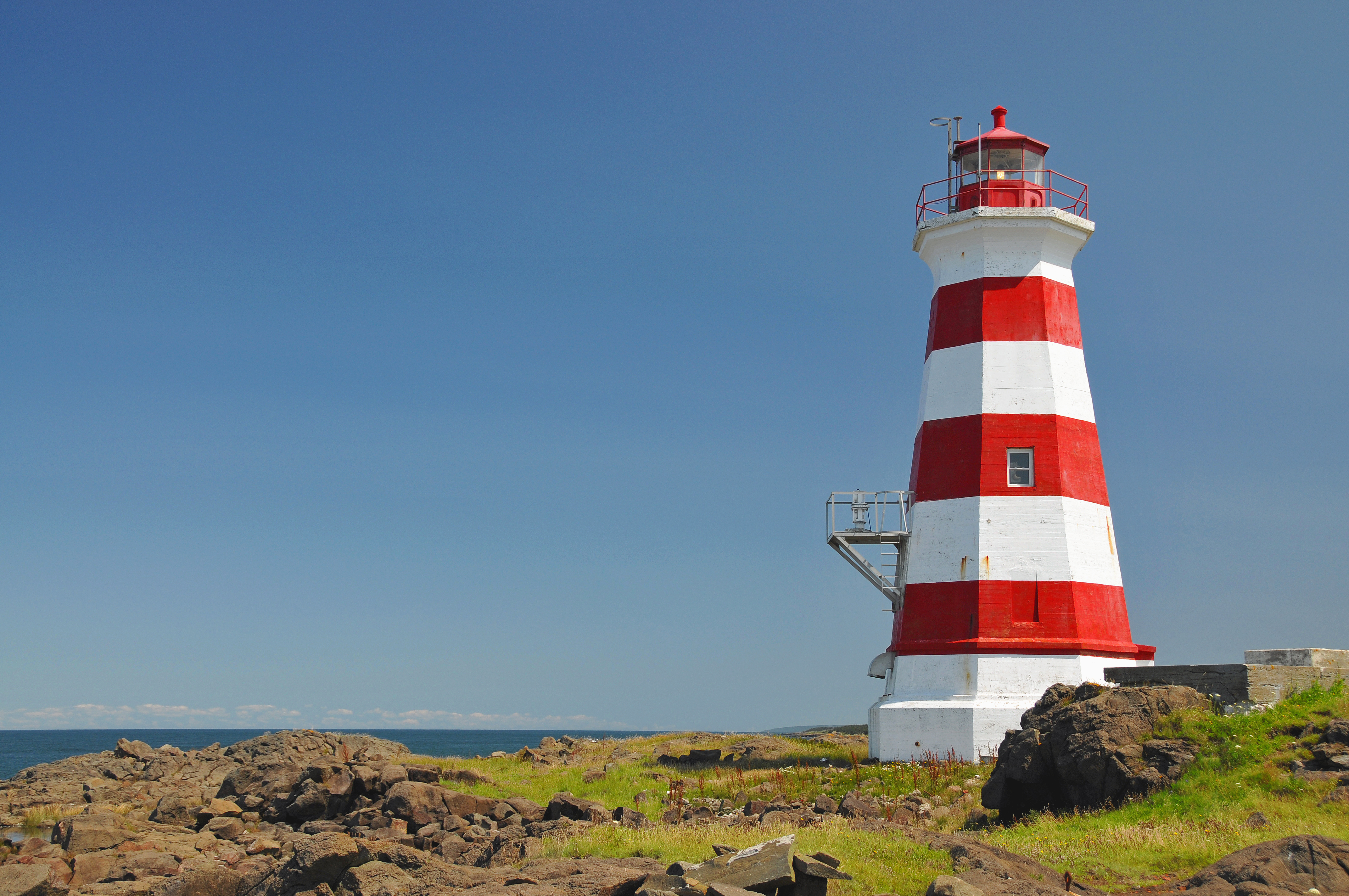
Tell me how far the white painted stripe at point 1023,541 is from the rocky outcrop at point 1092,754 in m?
5.44

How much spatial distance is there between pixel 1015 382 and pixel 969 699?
6706mm

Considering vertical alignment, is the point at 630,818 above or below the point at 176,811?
above

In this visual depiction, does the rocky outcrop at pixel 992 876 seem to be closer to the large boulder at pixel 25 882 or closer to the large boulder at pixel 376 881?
the large boulder at pixel 376 881

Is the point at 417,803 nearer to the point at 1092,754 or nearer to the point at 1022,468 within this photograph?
the point at 1092,754

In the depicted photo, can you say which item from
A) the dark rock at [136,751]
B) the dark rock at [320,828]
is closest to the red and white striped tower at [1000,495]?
the dark rock at [320,828]

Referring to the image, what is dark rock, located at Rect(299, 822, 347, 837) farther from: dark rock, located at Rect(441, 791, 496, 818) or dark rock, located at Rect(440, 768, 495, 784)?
dark rock, located at Rect(440, 768, 495, 784)

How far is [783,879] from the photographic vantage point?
9.30 metres

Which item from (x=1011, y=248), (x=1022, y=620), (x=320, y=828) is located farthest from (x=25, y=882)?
(x=1011, y=248)

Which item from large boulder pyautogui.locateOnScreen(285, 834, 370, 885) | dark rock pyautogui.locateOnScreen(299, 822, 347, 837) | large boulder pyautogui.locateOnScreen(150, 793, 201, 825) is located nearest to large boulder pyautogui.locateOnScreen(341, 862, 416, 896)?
large boulder pyautogui.locateOnScreen(285, 834, 370, 885)

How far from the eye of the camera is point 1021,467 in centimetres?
2238

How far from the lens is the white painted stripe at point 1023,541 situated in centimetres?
2177

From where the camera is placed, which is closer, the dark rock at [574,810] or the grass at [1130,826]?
the grass at [1130,826]

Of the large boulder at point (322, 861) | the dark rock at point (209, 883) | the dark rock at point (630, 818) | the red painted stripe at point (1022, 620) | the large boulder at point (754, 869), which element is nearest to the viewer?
the large boulder at point (754, 869)

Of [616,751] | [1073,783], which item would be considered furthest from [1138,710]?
[616,751]
